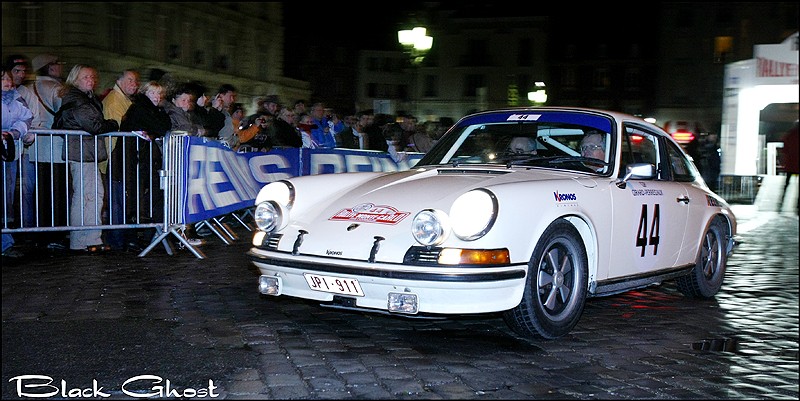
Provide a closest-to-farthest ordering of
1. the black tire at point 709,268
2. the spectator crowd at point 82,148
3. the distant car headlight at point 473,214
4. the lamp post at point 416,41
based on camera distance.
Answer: the distant car headlight at point 473,214, the black tire at point 709,268, the spectator crowd at point 82,148, the lamp post at point 416,41

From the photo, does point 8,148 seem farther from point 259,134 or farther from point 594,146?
point 594,146

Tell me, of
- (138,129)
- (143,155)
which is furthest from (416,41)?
(138,129)

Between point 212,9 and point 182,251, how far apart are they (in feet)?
A: 142

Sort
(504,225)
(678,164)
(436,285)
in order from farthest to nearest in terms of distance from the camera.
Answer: (678,164) → (504,225) → (436,285)

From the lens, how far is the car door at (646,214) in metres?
6.07

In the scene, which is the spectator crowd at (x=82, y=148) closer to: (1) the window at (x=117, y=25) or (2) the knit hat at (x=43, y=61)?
(2) the knit hat at (x=43, y=61)

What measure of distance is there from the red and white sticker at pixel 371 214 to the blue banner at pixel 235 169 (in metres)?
4.04

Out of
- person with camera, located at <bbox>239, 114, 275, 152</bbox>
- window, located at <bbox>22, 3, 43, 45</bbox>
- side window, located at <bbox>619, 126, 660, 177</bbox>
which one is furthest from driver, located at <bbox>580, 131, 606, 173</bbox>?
window, located at <bbox>22, 3, 43, 45</bbox>

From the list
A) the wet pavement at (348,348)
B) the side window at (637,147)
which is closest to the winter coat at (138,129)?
the wet pavement at (348,348)

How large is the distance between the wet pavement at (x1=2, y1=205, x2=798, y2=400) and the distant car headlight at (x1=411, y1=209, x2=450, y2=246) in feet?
2.18

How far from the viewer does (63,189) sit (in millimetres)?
9219

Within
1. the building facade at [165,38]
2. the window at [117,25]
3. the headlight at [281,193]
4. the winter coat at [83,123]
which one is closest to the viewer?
the headlight at [281,193]

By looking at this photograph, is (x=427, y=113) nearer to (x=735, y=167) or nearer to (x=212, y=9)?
(x=212, y=9)

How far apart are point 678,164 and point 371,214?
10.3ft
